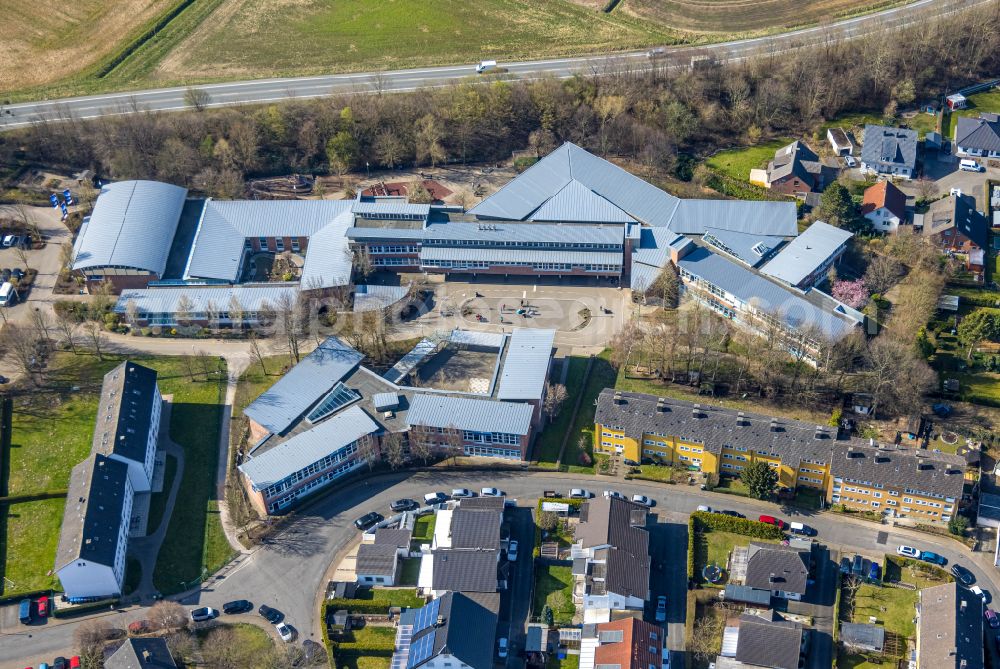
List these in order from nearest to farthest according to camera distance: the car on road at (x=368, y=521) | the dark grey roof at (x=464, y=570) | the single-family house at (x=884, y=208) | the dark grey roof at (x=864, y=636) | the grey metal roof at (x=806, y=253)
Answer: the dark grey roof at (x=864, y=636) < the dark grey roof at (x=464, y=570) < the car on road at (x=368, y=521) < the grey metal roof at (x=806, y=253) < the single-family house at (x=884, y=208)

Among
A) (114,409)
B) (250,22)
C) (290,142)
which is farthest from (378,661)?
(250,22)

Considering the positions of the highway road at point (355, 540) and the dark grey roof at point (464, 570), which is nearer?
the dark grey roof at point (464, 570)

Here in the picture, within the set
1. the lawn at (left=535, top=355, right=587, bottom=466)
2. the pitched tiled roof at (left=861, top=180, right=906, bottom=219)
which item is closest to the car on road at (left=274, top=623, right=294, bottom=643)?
the lawn at (left=535, top=355, right=587, bottom=466)

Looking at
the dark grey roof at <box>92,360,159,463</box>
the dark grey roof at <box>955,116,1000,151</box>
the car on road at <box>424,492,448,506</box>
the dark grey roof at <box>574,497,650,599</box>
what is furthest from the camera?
the dark grey roof at <box>955,116,1000,151</box>

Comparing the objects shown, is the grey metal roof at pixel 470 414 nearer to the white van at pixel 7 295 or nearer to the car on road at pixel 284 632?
the car on road at pixel 284 632

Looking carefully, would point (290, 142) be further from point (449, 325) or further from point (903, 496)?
point (903, 496)

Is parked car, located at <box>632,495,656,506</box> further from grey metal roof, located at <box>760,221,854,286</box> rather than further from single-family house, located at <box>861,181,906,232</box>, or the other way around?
single-family house, located at <box>861,181,906,232</box>

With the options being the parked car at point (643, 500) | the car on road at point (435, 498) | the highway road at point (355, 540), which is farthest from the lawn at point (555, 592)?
the car on road at point (435, 498)
